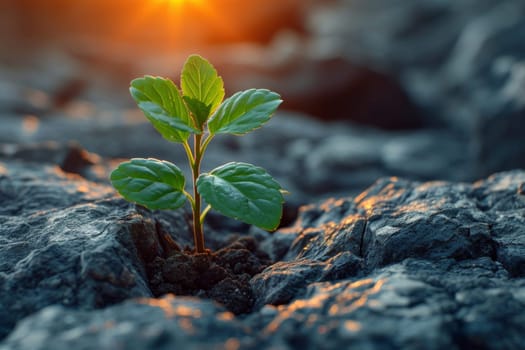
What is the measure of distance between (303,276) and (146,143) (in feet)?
15.8

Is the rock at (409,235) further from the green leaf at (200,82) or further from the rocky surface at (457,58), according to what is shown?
the rocky surface at (457,58)

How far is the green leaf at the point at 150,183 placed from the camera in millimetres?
2145

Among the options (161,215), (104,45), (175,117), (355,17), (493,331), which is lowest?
(493,331)

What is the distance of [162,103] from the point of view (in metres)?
2.31

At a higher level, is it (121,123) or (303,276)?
(121,123)

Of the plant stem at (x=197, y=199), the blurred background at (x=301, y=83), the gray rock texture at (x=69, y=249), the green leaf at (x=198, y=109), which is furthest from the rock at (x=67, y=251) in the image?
the blurred background at (x=301, y=83)

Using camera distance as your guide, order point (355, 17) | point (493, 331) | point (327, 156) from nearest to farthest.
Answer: point (493, 331) < point (327, 156) < point (355, 17)

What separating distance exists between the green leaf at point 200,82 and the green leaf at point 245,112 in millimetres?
73

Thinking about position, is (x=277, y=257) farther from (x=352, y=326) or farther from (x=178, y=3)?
(x=178, y=3)

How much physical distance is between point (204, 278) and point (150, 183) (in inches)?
20.5

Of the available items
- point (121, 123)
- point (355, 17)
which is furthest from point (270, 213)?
point (355, 17)

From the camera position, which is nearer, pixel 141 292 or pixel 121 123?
pixel 141 292

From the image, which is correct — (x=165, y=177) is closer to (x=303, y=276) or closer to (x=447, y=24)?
(x=303, y=276)

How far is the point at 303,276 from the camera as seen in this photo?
86.8 inches
